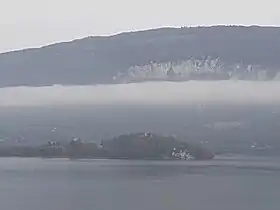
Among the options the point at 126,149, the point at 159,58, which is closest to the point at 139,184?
the point at 126,149

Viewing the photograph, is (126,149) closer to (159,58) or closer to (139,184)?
(139,184)

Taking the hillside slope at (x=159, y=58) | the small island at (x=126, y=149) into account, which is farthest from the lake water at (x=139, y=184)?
the hillside slope at (x=159, y=58)

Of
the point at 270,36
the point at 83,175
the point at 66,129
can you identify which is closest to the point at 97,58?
the point at 66,129

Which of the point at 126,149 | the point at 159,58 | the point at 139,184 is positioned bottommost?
the point at 139,184

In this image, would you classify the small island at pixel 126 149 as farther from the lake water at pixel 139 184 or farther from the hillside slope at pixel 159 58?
the hillside slope at pixel 159 58

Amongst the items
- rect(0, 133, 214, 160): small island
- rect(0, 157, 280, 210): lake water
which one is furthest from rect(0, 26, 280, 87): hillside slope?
rect(0, 157, 280, 210): lake water

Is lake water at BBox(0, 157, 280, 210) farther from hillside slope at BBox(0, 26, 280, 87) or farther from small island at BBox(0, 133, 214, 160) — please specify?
hillside slope at BBox(0, 26, 280, 87)
